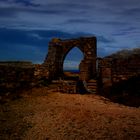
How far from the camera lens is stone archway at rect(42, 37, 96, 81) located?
1862 cm

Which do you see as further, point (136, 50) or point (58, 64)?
point (58, 64)

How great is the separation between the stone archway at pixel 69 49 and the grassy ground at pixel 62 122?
8233 millimetres

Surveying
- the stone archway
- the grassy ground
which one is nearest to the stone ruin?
the stone archway

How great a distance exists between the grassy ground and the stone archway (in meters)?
8.23

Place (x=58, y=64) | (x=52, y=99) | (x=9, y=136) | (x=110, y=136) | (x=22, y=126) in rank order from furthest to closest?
1. (x=58, y=64)
2. (x=52, y=99)
3. (x=22, y=126)
4. (x=9, y=136)
5. (x=110, y=136)

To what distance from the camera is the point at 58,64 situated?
68.8 ft

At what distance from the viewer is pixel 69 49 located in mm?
21109

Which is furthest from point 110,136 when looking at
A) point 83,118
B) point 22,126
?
point 22,126

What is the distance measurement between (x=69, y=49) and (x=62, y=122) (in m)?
13.6

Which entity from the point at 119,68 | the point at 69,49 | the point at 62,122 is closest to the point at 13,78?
the point at 62,122

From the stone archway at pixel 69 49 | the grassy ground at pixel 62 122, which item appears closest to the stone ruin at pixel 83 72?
the stone archway at pixel 69 49

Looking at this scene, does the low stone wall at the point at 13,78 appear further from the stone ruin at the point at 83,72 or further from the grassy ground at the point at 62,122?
the grassy ground at the point at 62,122

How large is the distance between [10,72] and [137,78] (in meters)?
5.95

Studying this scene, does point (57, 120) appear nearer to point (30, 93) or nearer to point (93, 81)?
point (30, 93)
